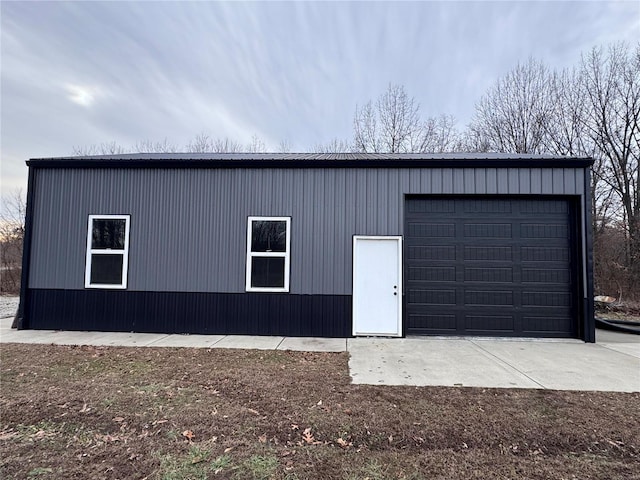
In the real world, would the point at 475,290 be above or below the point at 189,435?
above

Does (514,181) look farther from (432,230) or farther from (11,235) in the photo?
(11,235)

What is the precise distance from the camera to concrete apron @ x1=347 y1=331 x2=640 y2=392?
171 inches

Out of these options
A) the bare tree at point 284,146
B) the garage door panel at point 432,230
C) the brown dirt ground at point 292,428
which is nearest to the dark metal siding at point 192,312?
the garage door panel at point 432,230

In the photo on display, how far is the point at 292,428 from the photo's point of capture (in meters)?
3.05

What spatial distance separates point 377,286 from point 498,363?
2630 mm

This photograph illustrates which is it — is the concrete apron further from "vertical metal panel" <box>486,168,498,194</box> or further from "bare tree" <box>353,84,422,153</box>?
"bare tree" <box>353,84,422,153</box>

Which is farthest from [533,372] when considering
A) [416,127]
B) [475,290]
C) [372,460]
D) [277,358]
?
[416,127]

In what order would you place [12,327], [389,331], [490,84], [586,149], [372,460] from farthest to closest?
[490,84], [586,149], [12,327], [389,331], [372,460]

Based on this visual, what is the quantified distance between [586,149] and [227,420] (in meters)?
20.2

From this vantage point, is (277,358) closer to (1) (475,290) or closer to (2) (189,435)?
(2) (189,435)

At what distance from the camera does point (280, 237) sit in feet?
23.8

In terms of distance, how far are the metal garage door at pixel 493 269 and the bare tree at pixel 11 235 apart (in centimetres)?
2094

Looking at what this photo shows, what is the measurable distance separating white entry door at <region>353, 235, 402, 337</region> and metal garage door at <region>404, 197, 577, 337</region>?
0.27 metres

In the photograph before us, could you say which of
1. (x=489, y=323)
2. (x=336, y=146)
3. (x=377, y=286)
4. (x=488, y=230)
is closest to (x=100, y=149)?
(x=336, y=146)
